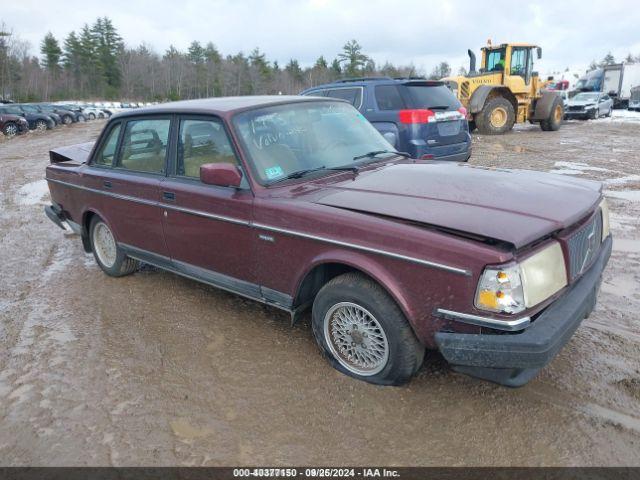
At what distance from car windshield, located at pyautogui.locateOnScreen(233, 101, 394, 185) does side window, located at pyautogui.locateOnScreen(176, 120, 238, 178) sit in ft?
0.53

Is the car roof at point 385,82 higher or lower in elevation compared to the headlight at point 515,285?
higher

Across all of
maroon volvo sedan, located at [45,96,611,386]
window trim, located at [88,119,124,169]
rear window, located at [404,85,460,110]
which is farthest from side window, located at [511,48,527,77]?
window trim, located at [88,119,124,169]

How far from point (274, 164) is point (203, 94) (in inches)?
3515

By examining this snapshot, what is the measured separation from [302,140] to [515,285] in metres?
1.97

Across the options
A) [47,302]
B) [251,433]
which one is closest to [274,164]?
[251,433]

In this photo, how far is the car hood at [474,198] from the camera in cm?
257

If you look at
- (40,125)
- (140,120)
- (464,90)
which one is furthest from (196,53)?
(140,120)

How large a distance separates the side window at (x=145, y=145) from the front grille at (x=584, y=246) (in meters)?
3.11

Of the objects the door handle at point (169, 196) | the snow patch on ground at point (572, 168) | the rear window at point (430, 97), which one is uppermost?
the rear window at point (430, 97)

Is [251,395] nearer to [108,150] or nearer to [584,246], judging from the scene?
[584,246]

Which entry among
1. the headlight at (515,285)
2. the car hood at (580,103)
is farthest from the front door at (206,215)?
the car hood at (580,103)

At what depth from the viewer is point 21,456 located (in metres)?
2.63

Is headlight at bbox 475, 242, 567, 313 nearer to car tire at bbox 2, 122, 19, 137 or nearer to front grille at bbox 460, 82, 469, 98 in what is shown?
front grille at bbox 460, 82, 469, 98

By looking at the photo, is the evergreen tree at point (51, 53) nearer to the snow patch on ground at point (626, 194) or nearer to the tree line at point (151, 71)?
the tree line at point (151, 71)
